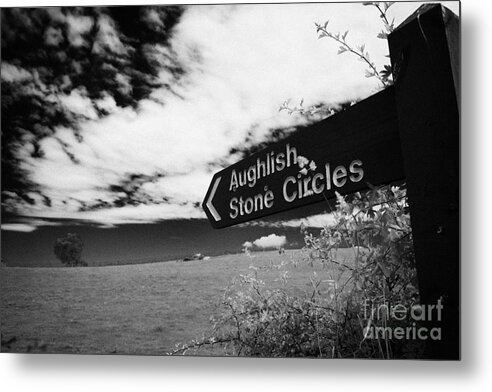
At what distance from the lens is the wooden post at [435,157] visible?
2.66 meters

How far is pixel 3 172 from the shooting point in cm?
303

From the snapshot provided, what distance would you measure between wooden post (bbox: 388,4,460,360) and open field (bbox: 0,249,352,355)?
0.55 meters

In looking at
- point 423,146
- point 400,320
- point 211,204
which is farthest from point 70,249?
point 423,146

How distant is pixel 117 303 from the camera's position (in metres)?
2.98

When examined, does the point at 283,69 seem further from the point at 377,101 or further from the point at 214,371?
the point at 214,371

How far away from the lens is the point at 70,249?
3.00 metres

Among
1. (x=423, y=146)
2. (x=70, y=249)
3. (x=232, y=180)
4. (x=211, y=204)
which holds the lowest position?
(x=70, y=249)

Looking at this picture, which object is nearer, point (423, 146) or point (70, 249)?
point (423, 146)

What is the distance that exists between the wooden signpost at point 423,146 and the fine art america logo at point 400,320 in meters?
0.03

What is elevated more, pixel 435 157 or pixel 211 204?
pixel 435 157

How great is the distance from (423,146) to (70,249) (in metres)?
1.64

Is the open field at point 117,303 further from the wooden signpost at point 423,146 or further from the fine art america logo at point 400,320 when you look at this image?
the wooden signpost at point 423,146

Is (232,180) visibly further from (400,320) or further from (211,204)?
(400,320)

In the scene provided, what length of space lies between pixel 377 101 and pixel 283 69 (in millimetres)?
433
